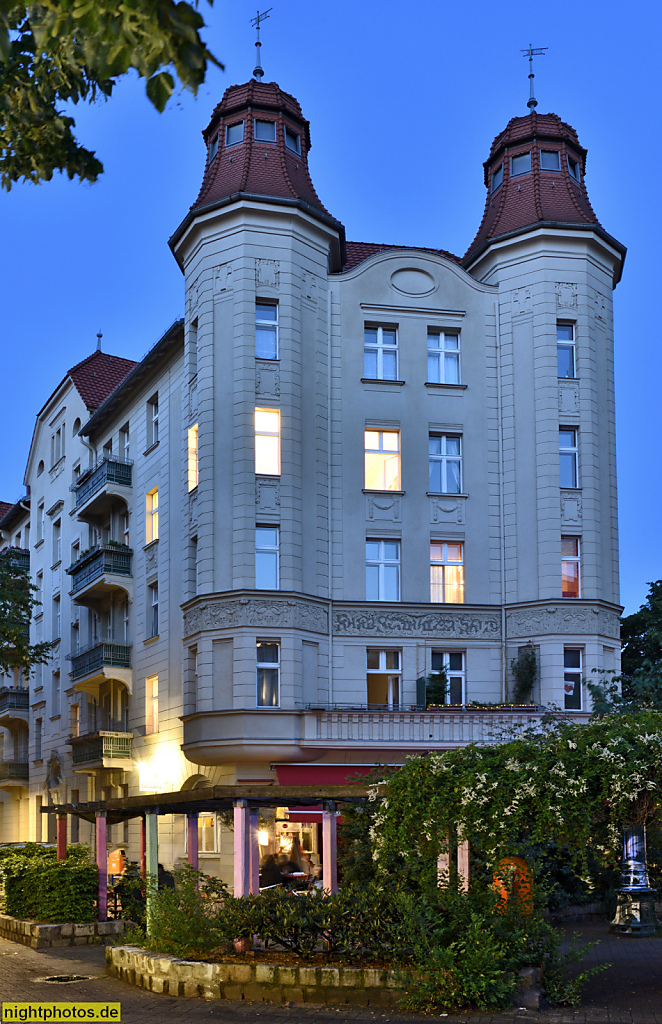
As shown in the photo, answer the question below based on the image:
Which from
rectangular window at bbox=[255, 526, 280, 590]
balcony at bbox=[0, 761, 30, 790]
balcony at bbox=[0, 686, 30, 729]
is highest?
rectangular window at bbox=[255, 526, 280, 590]

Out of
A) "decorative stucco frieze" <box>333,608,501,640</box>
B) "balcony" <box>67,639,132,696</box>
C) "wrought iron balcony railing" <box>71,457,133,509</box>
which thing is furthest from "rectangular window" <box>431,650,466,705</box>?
"wrought iron balcony railing" <box>71,457,133,509</box>

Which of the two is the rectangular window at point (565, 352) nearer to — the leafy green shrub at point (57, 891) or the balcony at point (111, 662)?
the balcony at point (111, 662)

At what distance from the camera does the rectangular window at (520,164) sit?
112 feet

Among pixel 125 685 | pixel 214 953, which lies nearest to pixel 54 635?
pixel 125 685

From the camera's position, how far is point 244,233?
99.7 ft

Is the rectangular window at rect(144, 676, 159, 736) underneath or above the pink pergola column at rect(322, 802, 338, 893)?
above

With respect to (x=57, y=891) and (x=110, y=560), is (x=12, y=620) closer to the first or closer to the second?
(x=110, y=560)

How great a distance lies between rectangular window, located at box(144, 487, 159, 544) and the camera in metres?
35.6

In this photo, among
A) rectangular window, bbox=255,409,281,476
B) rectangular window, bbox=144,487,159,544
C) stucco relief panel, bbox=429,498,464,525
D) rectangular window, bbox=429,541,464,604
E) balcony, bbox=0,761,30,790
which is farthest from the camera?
balcony, bbox=0,761,30,790

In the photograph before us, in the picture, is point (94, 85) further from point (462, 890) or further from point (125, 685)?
point (125, 685)

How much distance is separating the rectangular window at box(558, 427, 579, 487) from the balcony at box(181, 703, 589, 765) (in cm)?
615

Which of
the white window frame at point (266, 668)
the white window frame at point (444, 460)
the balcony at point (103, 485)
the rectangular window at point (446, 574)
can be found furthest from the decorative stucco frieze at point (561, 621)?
the balcony at point (103, 485)

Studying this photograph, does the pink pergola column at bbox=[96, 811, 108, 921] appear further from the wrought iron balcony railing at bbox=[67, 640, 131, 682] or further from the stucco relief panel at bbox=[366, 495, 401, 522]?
the wrought iron balcony railing at bbox=[67, 640, 131, 682]

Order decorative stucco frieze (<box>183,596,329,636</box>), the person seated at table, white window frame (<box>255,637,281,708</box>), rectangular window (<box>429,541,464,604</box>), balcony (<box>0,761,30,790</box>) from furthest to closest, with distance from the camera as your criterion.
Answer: balcony (<box>0,761,30,790</box>)
rectangular window (<box>429,541,464,604</box>)
decorative stucco frieze (<box>183,596,329,636</box>)
white window frame (<box>255,637,281,708</box>)
the person seated at table
